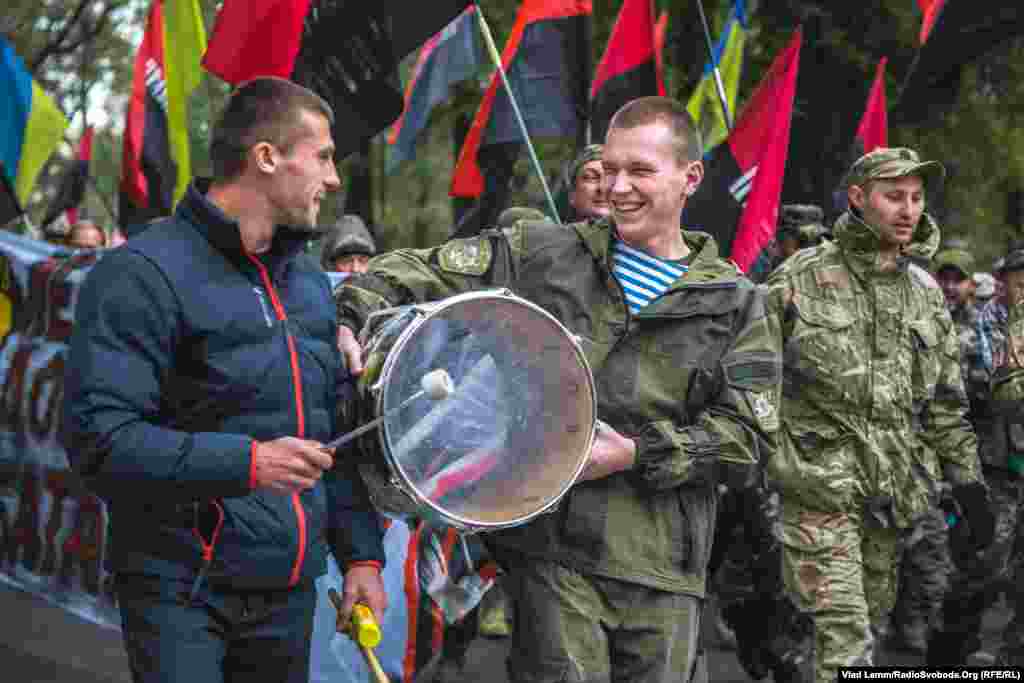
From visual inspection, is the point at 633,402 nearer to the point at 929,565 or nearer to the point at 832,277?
the point at 832,277

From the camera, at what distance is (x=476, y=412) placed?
3.87 meters

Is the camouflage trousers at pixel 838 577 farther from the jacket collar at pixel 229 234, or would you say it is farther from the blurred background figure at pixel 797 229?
the blurred background figure at pixel 797 229

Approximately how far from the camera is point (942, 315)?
21.6 ft

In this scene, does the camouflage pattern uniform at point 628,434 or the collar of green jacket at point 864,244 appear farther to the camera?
the collar of green jacket at point 864,244

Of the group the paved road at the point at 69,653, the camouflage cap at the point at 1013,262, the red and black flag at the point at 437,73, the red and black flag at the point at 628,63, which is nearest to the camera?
the paved road at the point at 69,653

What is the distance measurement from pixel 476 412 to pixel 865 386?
2.86 m

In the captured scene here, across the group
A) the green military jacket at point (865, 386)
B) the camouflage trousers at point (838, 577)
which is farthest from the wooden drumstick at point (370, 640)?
the green military jacket at point (865, 386)

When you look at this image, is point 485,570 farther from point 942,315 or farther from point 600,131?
point 600,131

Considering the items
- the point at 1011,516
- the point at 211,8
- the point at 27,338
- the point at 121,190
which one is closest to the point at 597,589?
the point at 1011,516

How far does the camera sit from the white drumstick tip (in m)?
3.48

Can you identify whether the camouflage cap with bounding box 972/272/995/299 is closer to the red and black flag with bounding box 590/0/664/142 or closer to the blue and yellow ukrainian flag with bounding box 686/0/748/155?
the blue and yellow ukrainian flag with bounding box 686/0/748/155

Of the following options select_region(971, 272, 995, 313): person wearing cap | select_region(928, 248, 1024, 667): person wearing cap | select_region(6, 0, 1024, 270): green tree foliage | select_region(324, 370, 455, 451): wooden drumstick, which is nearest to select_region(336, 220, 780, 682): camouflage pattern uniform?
select_region(324, 370, 455, 451): wooden drumstick

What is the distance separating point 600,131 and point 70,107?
23849 millimetres

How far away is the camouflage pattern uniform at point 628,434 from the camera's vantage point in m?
4.27
